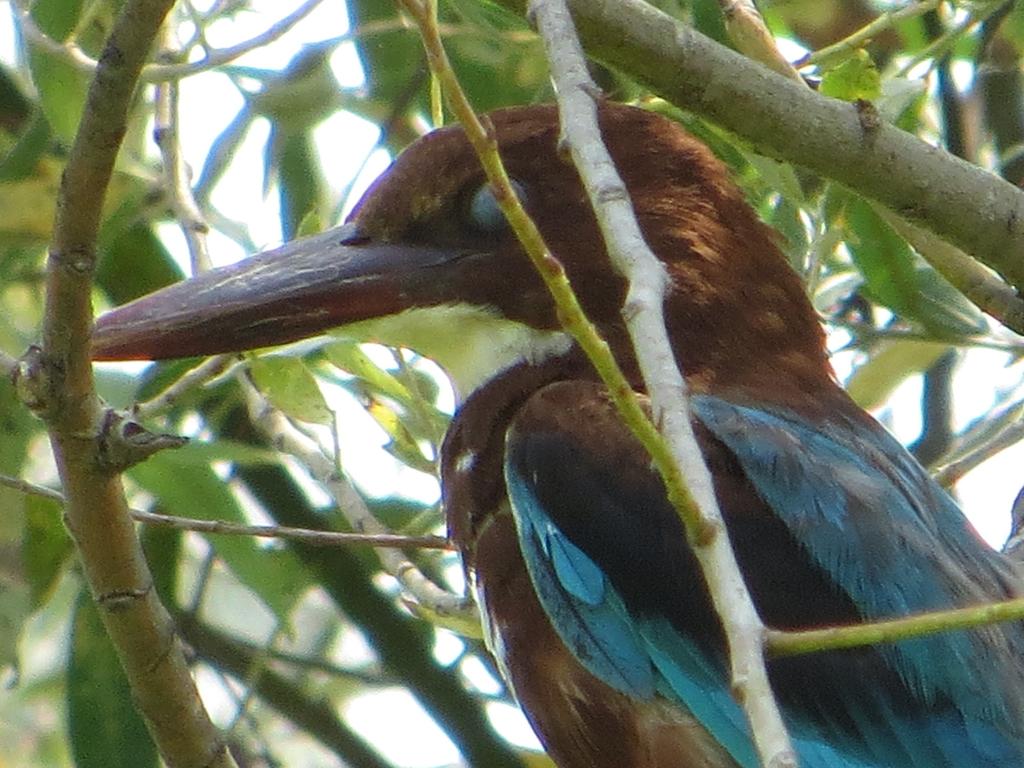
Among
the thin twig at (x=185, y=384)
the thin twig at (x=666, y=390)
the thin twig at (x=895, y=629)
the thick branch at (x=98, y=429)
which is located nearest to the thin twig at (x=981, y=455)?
the thin twig at (x=185, y=384)

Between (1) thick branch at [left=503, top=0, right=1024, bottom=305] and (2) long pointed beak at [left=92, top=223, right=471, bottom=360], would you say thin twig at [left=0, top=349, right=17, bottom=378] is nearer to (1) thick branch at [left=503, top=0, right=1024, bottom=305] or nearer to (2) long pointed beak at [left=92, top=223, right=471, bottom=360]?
(2) long pointed beak at [left=92, top=223, right=471, bottom=360]

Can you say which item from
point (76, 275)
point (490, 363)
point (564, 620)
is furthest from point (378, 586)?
point (76, 275)

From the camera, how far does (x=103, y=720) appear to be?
3.10m

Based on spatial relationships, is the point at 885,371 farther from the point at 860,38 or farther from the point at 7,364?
the point at 7,364

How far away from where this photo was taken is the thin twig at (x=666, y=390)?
4.02ft

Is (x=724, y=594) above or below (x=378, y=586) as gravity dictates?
below

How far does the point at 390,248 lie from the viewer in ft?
8.58

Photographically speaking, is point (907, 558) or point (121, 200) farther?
point (121, 200)

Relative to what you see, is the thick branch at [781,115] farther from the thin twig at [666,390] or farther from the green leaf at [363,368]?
the green leaf at [363,368]

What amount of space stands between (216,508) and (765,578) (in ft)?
3.39

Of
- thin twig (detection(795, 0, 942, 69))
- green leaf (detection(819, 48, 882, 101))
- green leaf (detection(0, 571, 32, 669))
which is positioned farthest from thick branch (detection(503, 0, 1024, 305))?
green leaf (detection(0, 571, 32, 669))

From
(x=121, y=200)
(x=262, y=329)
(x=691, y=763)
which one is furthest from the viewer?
(x=121, y=200)

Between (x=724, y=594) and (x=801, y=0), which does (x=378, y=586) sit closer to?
(x=801, y=0)

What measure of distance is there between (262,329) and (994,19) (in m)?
1.49
